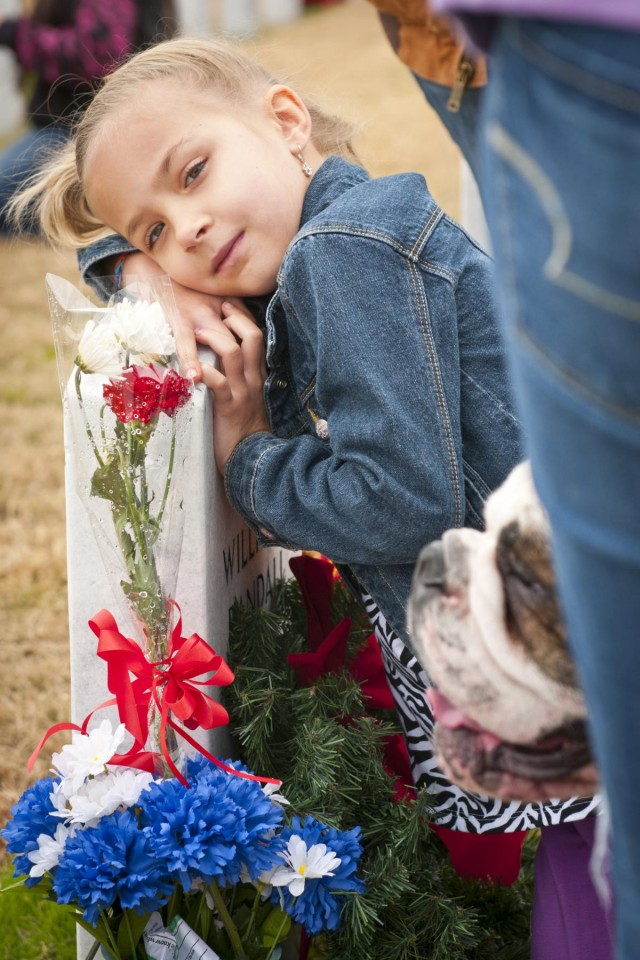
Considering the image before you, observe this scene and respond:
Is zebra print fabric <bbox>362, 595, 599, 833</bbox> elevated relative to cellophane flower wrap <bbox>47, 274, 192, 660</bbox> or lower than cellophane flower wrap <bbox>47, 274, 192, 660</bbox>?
lower

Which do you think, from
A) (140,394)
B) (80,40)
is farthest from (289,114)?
(80,40)

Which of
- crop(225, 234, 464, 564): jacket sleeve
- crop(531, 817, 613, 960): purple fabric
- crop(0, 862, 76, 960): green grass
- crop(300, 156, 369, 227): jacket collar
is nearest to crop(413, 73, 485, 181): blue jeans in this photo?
crop(225, 234, 464, 564): jacket sleeve

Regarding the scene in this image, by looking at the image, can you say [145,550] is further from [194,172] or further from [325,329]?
[194,172]

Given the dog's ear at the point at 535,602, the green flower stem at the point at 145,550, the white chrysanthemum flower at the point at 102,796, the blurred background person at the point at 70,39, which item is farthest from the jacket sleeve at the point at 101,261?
the blurred background person at the point at 70,39

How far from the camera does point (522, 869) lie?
8.20ft

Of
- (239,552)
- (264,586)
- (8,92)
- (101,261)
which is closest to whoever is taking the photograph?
(239,552)

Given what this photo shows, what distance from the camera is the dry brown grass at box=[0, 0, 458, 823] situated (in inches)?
114

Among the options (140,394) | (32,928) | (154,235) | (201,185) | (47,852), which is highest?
(201,185)

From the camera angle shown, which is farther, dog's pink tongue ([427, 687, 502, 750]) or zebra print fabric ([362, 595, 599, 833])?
zebra print fabric ([362, 595, 599, 833])

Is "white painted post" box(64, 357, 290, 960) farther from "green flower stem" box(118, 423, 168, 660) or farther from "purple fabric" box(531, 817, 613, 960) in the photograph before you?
"purple fabric" box(531, 817, 613, 960)

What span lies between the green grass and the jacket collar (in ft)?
4.79

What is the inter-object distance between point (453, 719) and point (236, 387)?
93 cm

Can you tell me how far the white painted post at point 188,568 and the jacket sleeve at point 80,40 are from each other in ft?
17.4

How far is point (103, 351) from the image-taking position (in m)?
1.84
